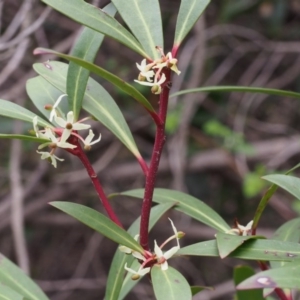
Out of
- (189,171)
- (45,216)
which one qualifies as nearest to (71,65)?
(189,171)

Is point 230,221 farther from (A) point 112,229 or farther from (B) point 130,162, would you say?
(A) point 112,229

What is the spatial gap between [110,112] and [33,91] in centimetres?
10

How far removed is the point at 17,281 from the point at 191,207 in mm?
218

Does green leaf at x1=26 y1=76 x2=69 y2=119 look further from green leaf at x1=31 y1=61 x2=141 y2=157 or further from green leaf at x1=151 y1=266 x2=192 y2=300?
green leaf at x1=151 y1=266 x2=192 y2=300

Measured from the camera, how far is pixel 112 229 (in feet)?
1.72

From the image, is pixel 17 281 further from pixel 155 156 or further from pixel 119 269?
pixel 155 156

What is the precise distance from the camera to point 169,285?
49 cm

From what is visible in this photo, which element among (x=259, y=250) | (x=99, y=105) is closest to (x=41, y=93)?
(x=99, y=105)

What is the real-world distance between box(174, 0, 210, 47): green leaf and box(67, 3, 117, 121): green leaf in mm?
67

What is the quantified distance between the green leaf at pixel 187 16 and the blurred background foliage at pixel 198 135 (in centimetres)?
111

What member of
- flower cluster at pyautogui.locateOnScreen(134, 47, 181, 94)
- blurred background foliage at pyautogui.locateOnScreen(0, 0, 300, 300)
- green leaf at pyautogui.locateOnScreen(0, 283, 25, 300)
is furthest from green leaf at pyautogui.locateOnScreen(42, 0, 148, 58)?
blurred background foliage at pyautogui.locateOnScreen(0, 0, 300, 300)

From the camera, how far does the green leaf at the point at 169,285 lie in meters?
0.48

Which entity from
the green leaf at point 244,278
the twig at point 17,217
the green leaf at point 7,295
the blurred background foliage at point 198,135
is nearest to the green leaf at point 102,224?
the green leaf at point 7,295

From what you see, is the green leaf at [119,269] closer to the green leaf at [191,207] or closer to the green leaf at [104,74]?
the green leaf at [191,207]
